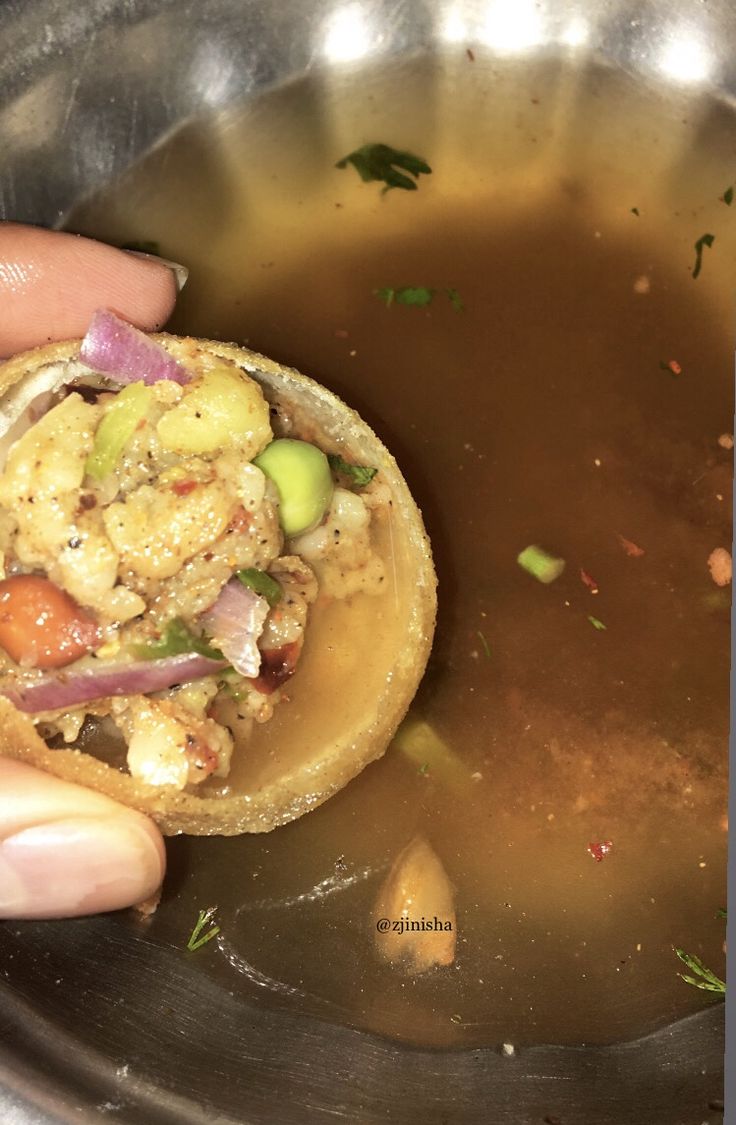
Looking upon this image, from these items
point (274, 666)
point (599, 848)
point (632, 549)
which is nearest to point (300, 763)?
point (274, 666)

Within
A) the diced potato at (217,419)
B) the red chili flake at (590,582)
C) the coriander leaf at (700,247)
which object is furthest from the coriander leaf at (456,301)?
the diced potato at (217,419)

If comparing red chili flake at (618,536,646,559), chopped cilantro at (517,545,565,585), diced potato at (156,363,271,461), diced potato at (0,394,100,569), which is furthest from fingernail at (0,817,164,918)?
red chili flake at (618,536,646,559)

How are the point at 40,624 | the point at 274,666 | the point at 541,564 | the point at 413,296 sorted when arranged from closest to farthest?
the point at 40,624, the point at 274,666, the point at 541,564, the point at 413,296

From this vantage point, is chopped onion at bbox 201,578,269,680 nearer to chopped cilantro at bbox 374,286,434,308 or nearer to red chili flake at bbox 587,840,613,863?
red chili flake at bbox 587,840,613,863

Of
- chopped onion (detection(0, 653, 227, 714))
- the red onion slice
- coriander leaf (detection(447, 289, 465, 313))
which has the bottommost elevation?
chopped onion (detection(0, 653, 227, 714))

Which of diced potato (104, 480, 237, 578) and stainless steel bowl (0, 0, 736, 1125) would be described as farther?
stainless steel bowl (0, 0, 736, 1125)

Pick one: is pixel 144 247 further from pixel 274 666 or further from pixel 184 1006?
pixel 184 1006

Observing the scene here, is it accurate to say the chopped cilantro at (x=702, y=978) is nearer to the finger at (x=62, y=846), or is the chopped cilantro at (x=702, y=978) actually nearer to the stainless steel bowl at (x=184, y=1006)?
the stainless steel bowl at (x=184, y=1006)

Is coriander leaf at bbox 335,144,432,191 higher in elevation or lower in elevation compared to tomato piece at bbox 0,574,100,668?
higher
